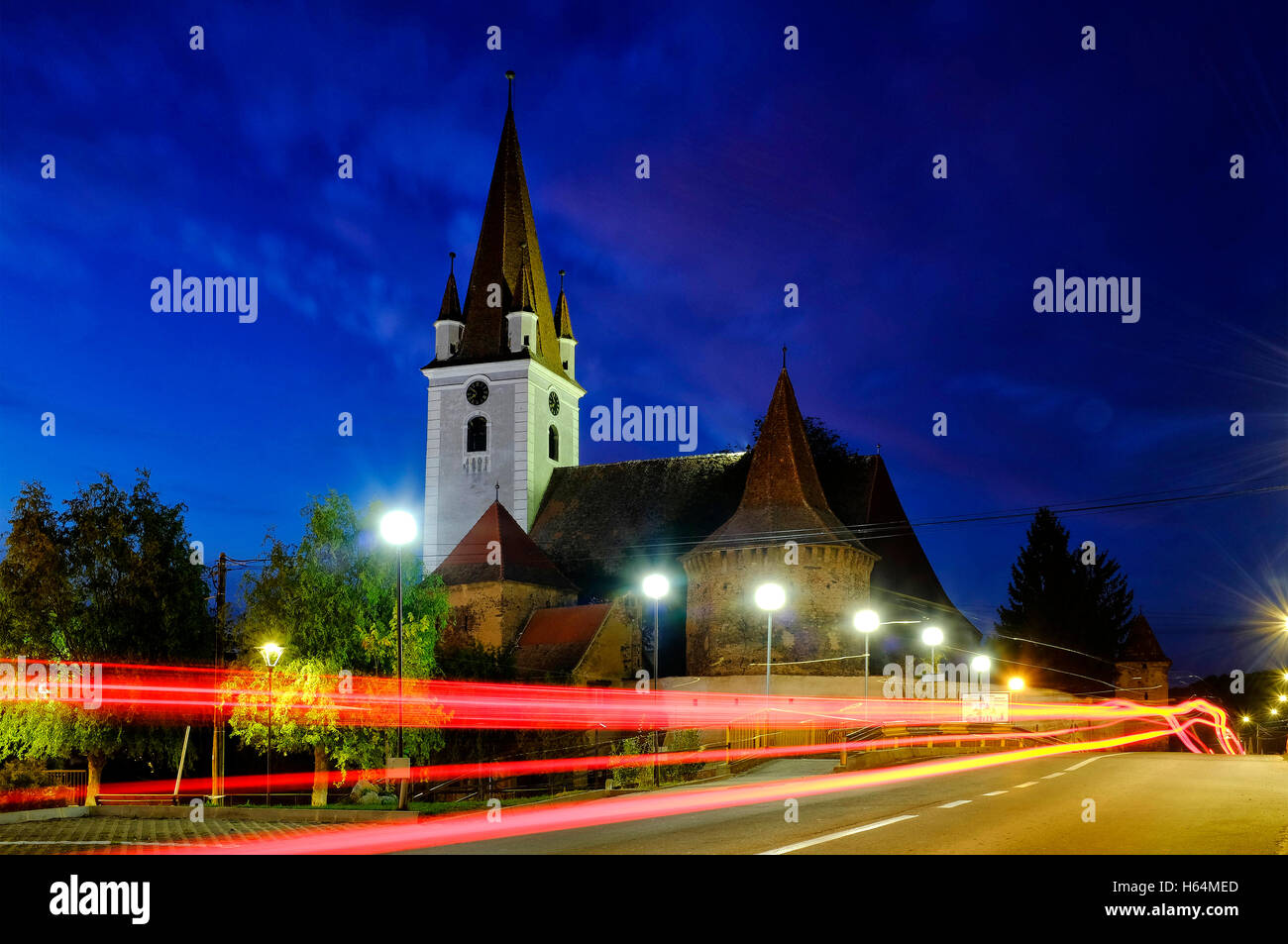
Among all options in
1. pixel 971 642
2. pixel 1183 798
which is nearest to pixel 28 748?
pixel 1183 798

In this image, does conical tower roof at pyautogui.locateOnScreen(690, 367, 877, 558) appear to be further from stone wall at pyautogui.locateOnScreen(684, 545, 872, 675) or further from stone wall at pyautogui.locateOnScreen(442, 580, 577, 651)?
stone wall at pyautogui.locateOnScreen(442, 580, 577, 651)

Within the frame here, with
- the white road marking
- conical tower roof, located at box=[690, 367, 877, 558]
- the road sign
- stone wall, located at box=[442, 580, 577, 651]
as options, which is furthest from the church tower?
the white road marking

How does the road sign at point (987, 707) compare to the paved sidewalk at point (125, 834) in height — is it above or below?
below

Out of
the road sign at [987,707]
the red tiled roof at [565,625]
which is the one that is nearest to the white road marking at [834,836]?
the road sign at [987,707]

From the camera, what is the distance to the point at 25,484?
137ft

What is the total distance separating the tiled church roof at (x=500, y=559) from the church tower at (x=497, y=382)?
6610 millimetres

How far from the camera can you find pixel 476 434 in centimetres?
7219

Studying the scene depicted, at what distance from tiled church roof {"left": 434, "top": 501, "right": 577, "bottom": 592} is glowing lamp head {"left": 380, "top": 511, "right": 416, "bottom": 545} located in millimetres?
32771

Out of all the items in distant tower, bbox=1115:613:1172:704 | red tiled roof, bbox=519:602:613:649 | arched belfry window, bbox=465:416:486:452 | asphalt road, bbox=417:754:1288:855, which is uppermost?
arched belfry window, bbox=465:416:486:452

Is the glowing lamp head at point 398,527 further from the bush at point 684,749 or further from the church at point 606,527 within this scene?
the church at point 606,527

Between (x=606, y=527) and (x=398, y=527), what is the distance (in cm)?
4128

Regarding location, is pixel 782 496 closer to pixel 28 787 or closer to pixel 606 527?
→ pixel 606 527

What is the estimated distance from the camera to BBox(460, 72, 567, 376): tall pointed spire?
237ft

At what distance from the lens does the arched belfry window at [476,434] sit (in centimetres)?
7186
